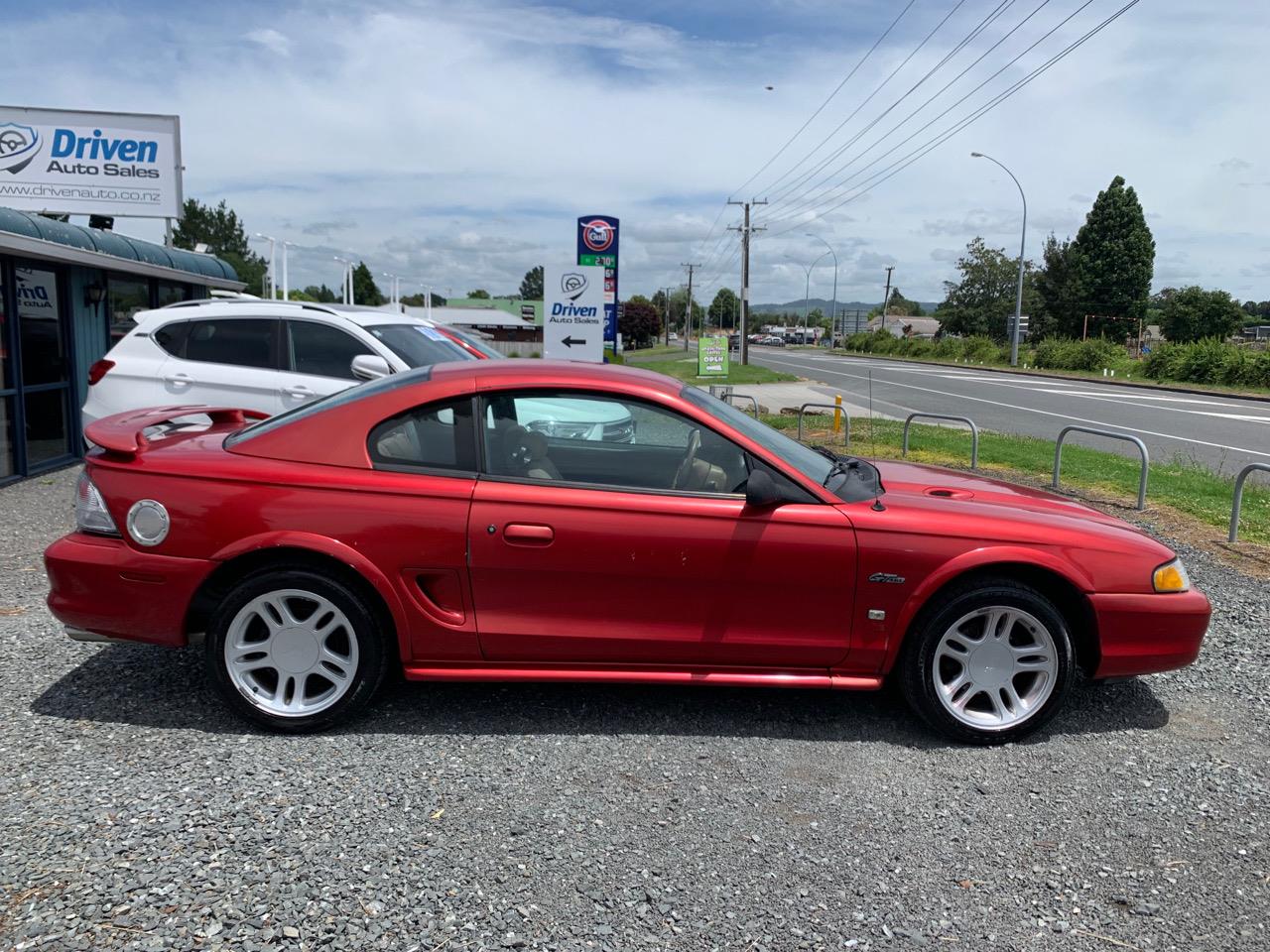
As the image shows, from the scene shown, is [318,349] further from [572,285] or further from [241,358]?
[572,285]

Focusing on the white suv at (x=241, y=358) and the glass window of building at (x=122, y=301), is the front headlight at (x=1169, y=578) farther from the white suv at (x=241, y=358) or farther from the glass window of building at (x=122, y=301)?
the glass window of building at (x=122, y=301)

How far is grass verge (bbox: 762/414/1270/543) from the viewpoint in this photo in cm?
885

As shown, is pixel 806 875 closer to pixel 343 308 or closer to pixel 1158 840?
pixel 1158 840

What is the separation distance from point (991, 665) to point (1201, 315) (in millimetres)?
75125

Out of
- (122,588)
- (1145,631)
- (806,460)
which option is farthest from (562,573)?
(1145,631)

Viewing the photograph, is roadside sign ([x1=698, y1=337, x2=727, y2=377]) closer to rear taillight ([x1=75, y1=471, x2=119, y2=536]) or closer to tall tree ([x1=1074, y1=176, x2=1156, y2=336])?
rear taillight ([x1=75, y1=471, x2=119, y2=536])

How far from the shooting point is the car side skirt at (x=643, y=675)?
3836mm

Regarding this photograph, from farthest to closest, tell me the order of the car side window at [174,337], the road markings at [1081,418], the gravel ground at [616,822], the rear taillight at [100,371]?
the road markings at [1081,418]
the car side window at [174,337]
the rear taillight at [100,371]
the gravel ground at [616,822]

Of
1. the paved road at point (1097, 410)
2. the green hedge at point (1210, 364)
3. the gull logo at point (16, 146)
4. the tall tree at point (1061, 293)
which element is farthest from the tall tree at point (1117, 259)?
the gull logo at point (16, 146)

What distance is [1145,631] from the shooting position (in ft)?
12.7

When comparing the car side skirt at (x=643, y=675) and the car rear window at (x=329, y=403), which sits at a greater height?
the car rear window at (x=329, y=403)

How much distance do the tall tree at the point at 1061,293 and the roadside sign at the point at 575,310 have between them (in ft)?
201

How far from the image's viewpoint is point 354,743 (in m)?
3.76

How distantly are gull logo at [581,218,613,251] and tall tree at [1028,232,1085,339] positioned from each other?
56968 mm
